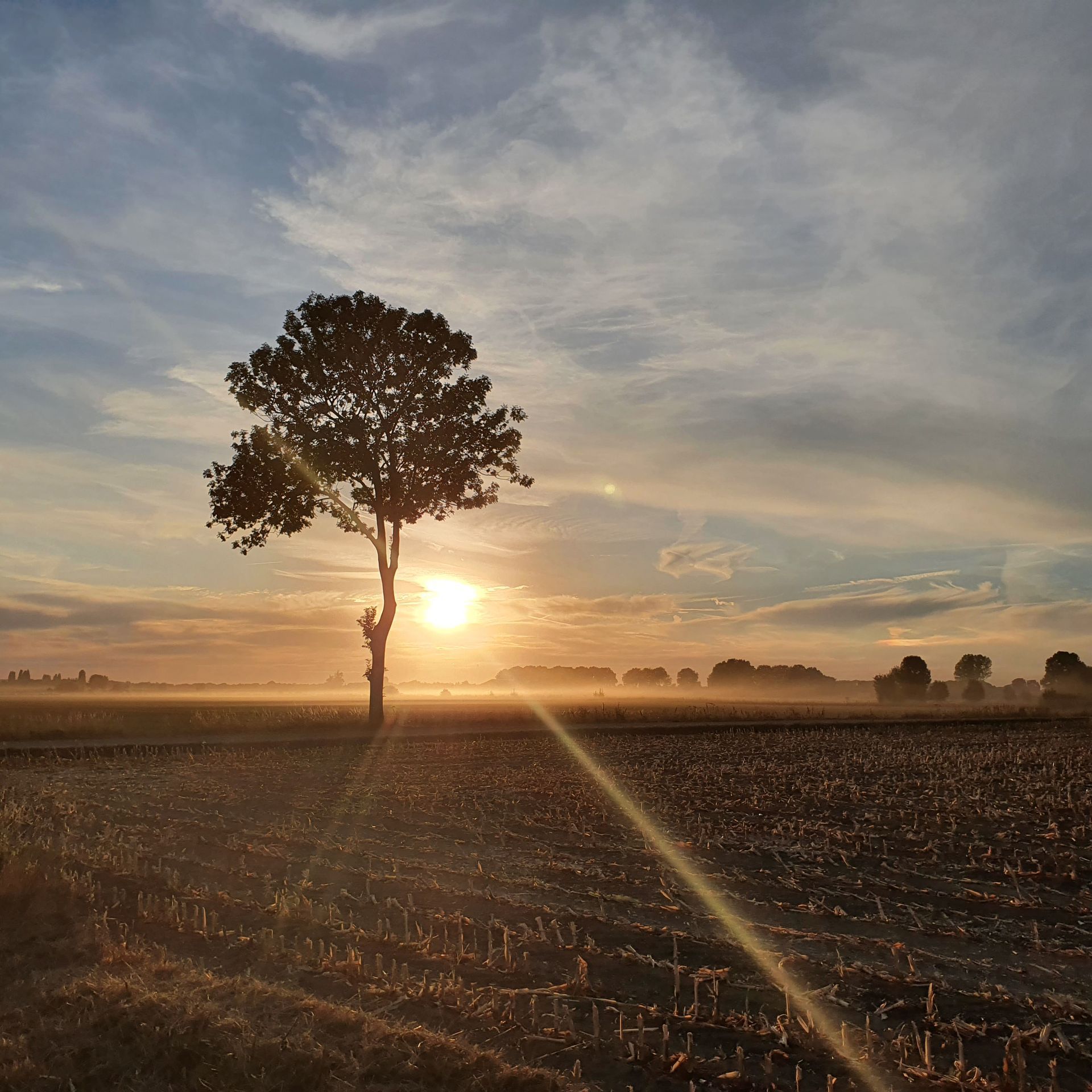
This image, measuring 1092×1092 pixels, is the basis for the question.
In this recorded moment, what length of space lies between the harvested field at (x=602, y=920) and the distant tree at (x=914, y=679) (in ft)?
479

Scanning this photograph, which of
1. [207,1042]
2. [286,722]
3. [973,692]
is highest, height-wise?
[207,1042]

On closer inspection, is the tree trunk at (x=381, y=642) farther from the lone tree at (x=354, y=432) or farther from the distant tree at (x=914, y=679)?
the distant tree at (x=914, y=679)

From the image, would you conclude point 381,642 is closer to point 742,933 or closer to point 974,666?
point 742,933

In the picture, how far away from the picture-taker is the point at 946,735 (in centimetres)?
4112

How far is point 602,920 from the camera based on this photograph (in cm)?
949

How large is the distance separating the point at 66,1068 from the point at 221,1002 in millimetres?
1108

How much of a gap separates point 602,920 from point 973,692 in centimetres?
17441

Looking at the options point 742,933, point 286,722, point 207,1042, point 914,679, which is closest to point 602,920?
point 742,933

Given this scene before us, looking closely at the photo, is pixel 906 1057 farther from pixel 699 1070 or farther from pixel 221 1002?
pixel 221 1002

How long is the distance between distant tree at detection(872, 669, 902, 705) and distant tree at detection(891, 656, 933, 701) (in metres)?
0.60

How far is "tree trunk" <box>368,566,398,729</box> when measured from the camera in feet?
125

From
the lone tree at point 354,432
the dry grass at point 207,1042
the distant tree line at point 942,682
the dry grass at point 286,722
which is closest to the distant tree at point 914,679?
the distant tree line at point 942,682

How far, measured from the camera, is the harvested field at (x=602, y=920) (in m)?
6.28

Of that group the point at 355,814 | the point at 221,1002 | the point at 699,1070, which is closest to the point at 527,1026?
the point at 699,1070
